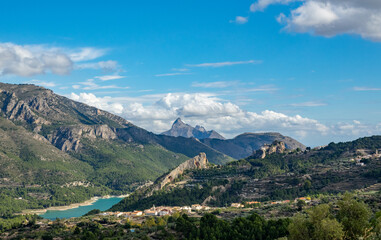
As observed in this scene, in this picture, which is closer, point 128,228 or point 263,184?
point 128,228

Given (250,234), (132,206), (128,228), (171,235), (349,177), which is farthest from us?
(132,206)

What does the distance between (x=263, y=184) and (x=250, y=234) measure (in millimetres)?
116622

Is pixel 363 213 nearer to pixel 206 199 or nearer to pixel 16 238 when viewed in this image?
pixel 16 238

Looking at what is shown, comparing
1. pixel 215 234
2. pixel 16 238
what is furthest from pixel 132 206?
pixel 215 234

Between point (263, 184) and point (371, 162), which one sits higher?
point (371, 162)

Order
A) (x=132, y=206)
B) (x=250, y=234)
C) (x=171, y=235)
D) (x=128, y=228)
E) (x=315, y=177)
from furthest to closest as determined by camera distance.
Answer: (x=132, y=206) < (x=315, y=177) < (x=128, y=228) < (x=171, y=235) < (x=250, y=234)

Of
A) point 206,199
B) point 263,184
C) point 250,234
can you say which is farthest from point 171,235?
point 263,184

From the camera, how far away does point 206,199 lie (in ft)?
598

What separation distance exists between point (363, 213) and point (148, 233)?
48.2m

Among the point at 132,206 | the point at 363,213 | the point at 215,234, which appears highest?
the point at 363,213

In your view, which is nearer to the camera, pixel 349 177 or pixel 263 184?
pixel 349 177

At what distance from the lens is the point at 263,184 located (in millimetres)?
187125

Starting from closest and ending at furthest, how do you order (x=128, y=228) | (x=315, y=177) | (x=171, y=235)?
(x=171, y=235)
(x=128, y=228)
(x=315, y=177)

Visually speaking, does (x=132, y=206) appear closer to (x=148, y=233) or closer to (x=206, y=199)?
(x=206, y=199)
